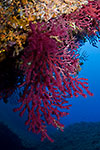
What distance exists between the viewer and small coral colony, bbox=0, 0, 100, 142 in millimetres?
2604

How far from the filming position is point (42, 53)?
8.38 feet

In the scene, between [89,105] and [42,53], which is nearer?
[42,53]

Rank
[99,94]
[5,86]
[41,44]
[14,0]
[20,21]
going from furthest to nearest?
[99,94] < [5,86] < [14,0] < [20,21] < [41,44]

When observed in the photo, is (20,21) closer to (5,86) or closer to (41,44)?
(41,44)

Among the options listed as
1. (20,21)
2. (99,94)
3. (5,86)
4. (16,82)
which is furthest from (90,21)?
(99,94)

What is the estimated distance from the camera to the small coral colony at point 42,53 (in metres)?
2.60

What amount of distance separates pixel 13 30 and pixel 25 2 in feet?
2.41

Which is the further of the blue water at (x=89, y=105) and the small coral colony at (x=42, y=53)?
the blue water at (x=89, y=105)

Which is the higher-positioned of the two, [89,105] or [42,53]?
[89,105]

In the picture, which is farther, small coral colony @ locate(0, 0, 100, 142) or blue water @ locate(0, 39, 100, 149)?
blue water @ locate(0, 39, 100, 149)

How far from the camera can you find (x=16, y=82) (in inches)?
162

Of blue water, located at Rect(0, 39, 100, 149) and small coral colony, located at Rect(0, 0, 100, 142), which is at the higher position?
blue water, located at Rect(0, 39, 100, 149)

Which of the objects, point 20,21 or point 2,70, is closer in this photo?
point 20,21

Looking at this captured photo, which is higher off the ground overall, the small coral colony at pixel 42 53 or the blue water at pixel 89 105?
the blue water at pixel 89 105
